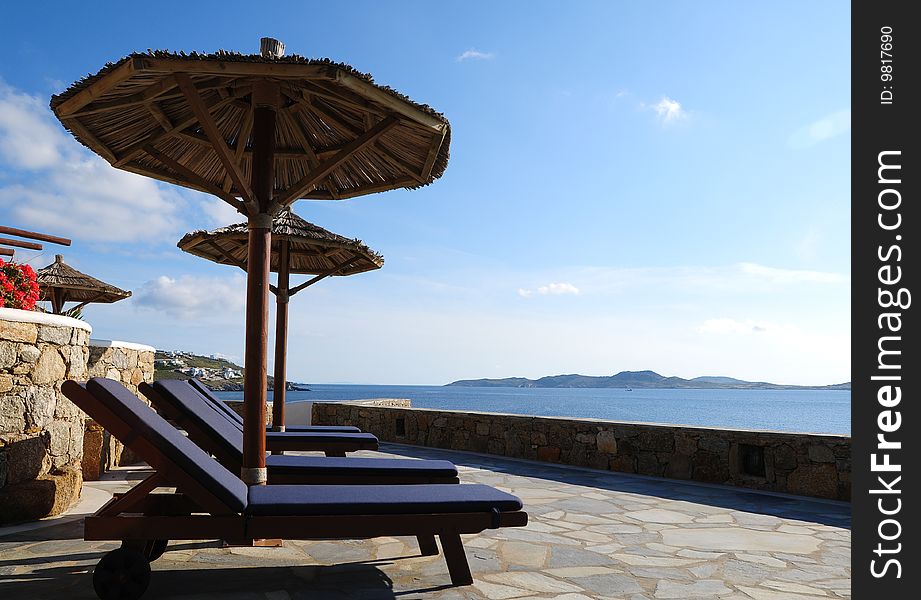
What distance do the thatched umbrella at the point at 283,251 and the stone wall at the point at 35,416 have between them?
6.53 feet

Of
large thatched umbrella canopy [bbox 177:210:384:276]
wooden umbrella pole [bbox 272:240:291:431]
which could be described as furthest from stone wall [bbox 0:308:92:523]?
wooden umbrella pole [bbox 272:240:291:431]

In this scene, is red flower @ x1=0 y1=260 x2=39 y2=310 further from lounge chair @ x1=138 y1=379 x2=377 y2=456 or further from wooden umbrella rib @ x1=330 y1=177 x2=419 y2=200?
wooden umbrella rib @ x1=330 y1=177 x2=419 y2=200

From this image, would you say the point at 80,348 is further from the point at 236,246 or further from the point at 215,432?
the point at 236,246

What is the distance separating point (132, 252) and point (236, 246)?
8.70 m

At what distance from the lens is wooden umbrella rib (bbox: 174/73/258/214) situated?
134 inches

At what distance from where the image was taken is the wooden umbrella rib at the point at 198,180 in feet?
13.2

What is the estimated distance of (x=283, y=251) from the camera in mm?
7391

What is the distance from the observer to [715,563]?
3.98 metres

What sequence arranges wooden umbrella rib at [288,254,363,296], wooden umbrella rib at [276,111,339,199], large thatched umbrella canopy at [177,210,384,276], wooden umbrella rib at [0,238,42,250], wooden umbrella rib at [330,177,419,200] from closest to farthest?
wooden umbrella rib at [276,111,339,199] < wooden umbrella rib at [330,177,419,200] < large thatched umbrella canopy at [177,210,384,276] < wooden umbrella rib at [0,238,42,250] < wooden umbrella rib at [288,254,363,296]

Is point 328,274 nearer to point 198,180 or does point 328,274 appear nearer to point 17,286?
point 17,286

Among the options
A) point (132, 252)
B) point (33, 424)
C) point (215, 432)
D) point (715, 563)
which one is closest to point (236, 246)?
point (33, 424)

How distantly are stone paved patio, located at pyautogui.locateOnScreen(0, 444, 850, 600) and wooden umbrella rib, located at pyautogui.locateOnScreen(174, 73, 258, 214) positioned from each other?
6.89 feet

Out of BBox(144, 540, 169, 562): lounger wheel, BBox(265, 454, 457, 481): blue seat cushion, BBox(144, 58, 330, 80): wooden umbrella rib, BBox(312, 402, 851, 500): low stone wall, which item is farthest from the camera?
BBox(312, 402, 851, 500): low stone wall

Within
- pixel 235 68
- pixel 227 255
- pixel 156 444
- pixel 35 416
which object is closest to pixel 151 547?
pixel 156 444
